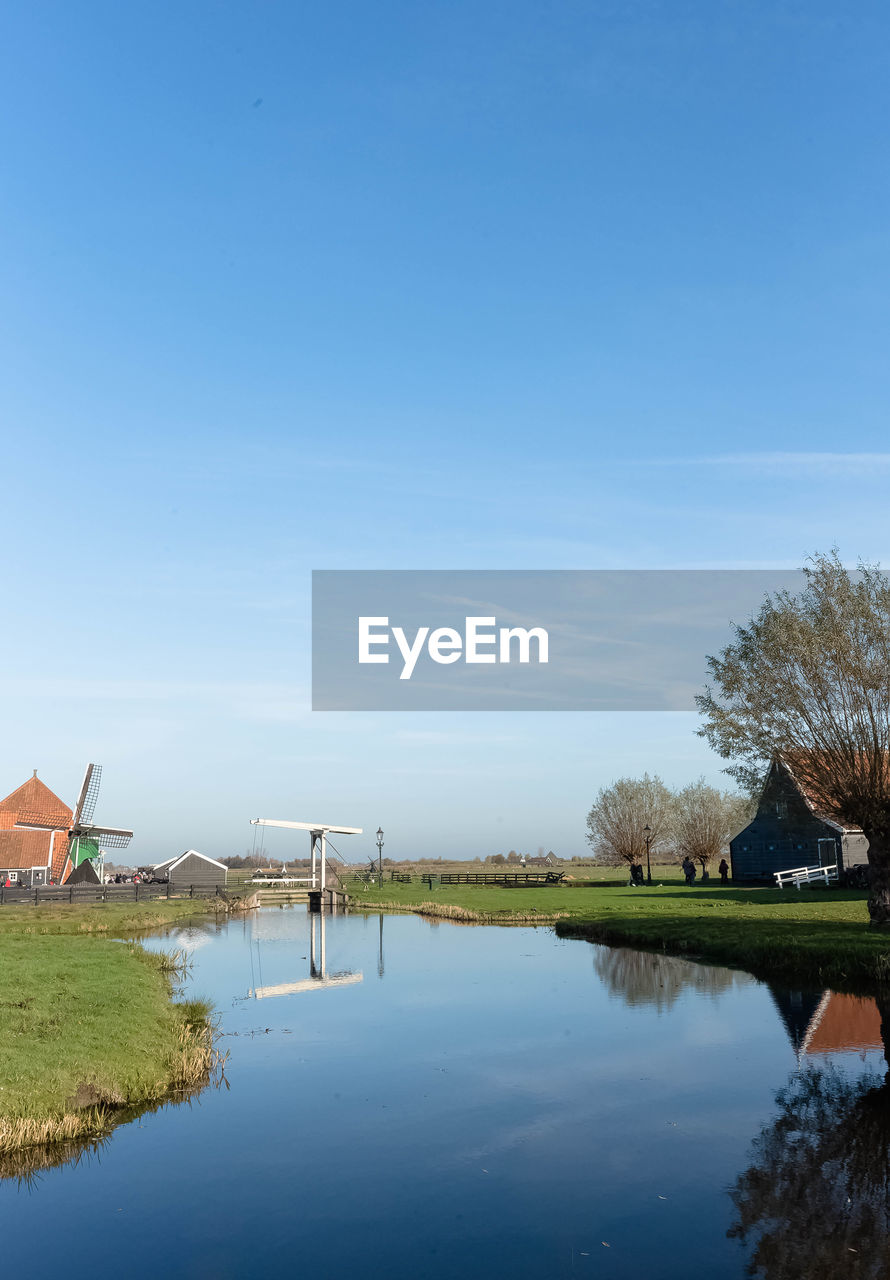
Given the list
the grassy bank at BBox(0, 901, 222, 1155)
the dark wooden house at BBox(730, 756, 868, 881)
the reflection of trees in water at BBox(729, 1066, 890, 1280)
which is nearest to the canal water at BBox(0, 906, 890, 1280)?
the reflection of trees in water at BBox(729, 1066, 890, 1280)

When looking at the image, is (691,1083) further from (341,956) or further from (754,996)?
(341,956)

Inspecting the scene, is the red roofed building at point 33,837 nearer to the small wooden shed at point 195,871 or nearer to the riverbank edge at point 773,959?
the small wooden shed at point 195,871

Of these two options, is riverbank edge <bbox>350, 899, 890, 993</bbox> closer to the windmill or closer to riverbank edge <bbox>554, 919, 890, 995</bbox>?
riverbank edge <bbox>554, 919, 890, 995</bbox>

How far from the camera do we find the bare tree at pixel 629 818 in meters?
85.1

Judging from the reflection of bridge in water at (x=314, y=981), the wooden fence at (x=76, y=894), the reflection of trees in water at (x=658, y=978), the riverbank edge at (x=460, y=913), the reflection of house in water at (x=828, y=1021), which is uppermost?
the wooden fence at (x=76, y=894)

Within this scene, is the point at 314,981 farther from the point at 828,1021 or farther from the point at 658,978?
the point at 828,1021

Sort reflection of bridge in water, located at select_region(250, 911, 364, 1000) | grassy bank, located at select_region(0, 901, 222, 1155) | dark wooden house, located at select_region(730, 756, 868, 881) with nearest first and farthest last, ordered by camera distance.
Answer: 1. grassy bank, located at select_region(0, 901, 222, 1155)
2. reflection of bridge in water, located at select_region(250, 911, 364, 1000)
3. dark wooden house, located at select_region(730, 756, 868, 881)

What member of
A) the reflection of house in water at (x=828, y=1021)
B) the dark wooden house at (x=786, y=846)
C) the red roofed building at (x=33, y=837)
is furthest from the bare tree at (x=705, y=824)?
the reflection of house in water at (x=828, y=1021)

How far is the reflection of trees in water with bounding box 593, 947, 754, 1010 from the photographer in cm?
2531

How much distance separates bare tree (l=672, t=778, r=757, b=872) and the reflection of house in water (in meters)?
70.1

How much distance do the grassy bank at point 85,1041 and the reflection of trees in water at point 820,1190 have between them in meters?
9.77

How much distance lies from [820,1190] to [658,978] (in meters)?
Answer: 16.7

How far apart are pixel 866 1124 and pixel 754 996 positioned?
10.7 metres

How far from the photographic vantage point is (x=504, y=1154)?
43.8ft
